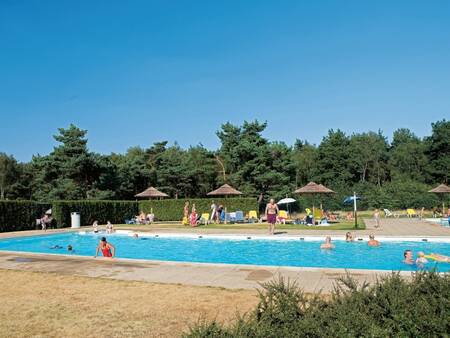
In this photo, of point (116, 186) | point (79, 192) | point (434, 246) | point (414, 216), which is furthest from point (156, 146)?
point (434, 246)

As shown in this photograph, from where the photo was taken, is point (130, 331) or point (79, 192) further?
point (79, 192)

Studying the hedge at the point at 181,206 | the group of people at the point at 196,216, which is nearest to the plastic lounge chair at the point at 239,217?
the group of people at the point at 196,216

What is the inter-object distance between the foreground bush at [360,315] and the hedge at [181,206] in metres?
25.4

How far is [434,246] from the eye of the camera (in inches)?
585

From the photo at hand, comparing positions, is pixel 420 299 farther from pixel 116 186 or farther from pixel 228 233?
pixel 116 186

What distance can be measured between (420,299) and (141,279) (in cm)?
538

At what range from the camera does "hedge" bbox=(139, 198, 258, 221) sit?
1162 inches

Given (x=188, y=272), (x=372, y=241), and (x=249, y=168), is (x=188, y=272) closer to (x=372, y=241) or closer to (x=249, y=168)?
(x=372, y=241)

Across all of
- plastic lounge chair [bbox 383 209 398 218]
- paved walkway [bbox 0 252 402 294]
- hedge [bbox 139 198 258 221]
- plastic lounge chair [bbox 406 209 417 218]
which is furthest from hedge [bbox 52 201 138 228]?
plastic lounge chair [bbox 406 209 417 218]

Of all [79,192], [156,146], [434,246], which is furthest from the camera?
[156,146]

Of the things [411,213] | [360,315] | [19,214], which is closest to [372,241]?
[360,315]

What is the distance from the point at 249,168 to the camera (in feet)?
122

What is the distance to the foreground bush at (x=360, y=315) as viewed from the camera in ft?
10.1

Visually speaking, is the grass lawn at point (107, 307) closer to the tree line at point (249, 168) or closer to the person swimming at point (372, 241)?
the person swimming at point (372, 241)
